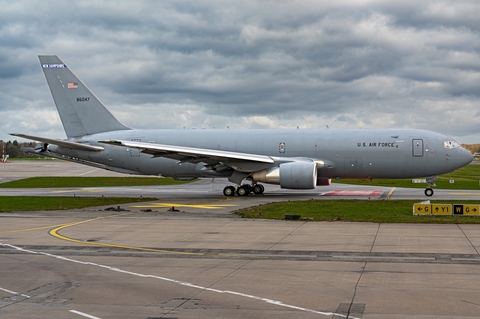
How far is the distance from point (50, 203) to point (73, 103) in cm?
1068

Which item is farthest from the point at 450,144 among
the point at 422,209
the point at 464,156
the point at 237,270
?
the point at 237,270

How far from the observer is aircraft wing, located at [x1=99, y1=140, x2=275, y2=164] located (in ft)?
121

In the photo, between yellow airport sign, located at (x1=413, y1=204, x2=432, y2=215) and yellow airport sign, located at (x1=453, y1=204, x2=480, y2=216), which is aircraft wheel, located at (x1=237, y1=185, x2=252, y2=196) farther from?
yellow airport sign, located at (x1=453, y1=204, x2=480, y2=216)

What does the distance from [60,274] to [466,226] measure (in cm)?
1616

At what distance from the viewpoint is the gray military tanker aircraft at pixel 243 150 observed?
38281mm

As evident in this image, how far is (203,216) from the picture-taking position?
27344 millimetres

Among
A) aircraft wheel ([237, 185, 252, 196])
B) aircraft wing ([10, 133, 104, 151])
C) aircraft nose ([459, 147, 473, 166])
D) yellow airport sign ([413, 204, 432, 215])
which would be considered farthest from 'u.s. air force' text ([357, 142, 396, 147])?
aircraft wing ([10, 133, 104, 151])

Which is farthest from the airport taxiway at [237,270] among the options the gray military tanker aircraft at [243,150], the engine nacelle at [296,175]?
the gray military tanker aircraft at [243,150]

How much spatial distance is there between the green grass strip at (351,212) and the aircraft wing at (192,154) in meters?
5.83

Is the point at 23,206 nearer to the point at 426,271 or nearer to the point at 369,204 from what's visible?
the point at 369,204

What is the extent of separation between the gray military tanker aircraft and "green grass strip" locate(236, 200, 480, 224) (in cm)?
522

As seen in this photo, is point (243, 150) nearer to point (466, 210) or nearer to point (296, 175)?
point (296, 175)

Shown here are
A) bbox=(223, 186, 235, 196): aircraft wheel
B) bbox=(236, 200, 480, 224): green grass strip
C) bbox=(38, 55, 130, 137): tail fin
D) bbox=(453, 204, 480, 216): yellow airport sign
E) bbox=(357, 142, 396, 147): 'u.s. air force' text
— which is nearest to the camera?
bbox=(236, 200, 480, 224): green grass strip

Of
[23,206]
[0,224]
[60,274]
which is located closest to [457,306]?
A: [60,274]
